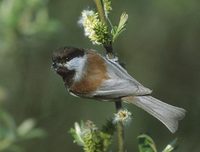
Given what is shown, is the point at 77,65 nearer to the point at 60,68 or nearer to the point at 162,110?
the point at 60,68

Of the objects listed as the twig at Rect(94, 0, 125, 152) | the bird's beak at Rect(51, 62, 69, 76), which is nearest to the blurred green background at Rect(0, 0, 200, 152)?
the bird's beak at Rect(51, 62, 69, 76)

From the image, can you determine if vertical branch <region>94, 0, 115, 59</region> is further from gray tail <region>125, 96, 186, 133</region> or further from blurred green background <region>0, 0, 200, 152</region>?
blurred green background <region>0, 0, 200, 152</region>

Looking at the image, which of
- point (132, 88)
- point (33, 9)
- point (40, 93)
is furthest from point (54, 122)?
point (132, 88)

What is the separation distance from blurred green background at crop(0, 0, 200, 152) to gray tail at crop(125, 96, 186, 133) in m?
3.02

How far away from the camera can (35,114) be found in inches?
265

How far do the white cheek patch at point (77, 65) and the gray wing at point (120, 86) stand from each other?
24 centimetres

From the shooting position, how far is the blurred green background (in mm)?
6895

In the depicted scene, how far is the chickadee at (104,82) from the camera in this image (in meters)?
3.52

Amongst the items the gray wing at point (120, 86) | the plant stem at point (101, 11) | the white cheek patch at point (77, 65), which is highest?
the white cheek patch at point (77, 65)

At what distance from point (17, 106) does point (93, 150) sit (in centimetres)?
391

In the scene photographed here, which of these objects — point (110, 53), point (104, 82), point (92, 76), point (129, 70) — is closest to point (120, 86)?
point (104, 82)

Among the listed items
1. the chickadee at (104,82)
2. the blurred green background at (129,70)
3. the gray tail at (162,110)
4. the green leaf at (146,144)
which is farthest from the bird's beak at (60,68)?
the blurred green background at (129,70)

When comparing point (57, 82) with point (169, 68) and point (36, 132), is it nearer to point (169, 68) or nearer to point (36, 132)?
point (169, 68)

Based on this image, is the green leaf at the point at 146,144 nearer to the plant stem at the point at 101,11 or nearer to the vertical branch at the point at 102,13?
the vertical branch at the point at 102,13
